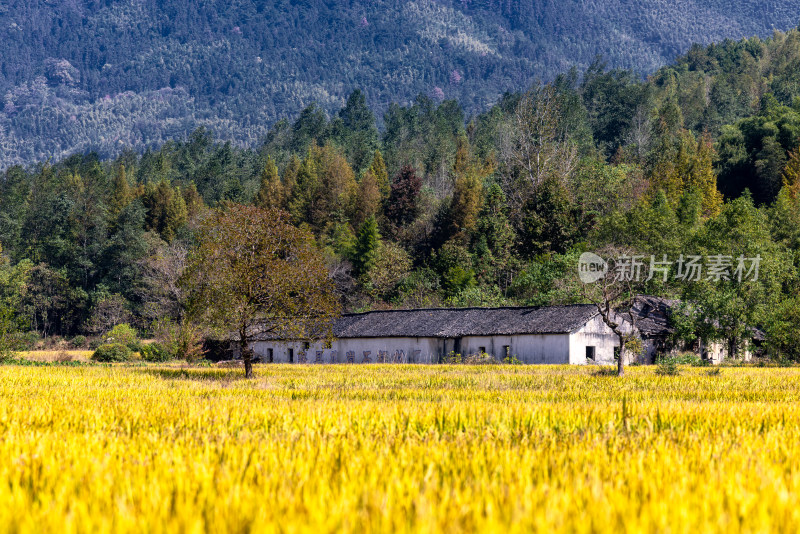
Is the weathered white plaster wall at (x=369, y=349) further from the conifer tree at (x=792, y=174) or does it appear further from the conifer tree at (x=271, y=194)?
the conifer tree at (x=792, y=174)

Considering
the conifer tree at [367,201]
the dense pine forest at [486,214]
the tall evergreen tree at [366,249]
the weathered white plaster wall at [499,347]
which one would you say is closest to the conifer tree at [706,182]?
the dense pine forest at [486,214]

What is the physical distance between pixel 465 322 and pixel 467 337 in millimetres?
1448

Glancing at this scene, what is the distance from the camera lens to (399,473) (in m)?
6.07

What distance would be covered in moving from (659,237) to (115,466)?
2698 inches

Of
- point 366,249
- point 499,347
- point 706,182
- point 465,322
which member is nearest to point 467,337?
point 465,322

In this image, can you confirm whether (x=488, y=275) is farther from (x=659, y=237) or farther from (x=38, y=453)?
(x=38, y=453)

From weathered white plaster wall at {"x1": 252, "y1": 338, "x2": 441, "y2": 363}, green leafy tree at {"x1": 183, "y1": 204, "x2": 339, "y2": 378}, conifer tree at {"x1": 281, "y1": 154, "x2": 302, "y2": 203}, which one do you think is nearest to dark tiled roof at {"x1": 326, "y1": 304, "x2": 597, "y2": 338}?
weathered white plaster wall at {"x1": 252, "y1": 338, "x2": 441, "y2": 363}

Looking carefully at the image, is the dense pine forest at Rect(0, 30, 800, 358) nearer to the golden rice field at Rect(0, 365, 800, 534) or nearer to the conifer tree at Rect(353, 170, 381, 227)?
the conifer tree at Rect(353, 170, 381, 227)

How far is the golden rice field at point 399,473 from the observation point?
14.6 feet

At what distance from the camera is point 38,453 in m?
7.20

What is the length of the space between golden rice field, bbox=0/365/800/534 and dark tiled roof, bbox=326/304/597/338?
1841 inches

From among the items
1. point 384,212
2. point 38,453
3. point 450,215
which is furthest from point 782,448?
point 384,212

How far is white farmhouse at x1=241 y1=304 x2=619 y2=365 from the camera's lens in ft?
187

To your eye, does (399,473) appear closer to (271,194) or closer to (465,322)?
(465,322)
